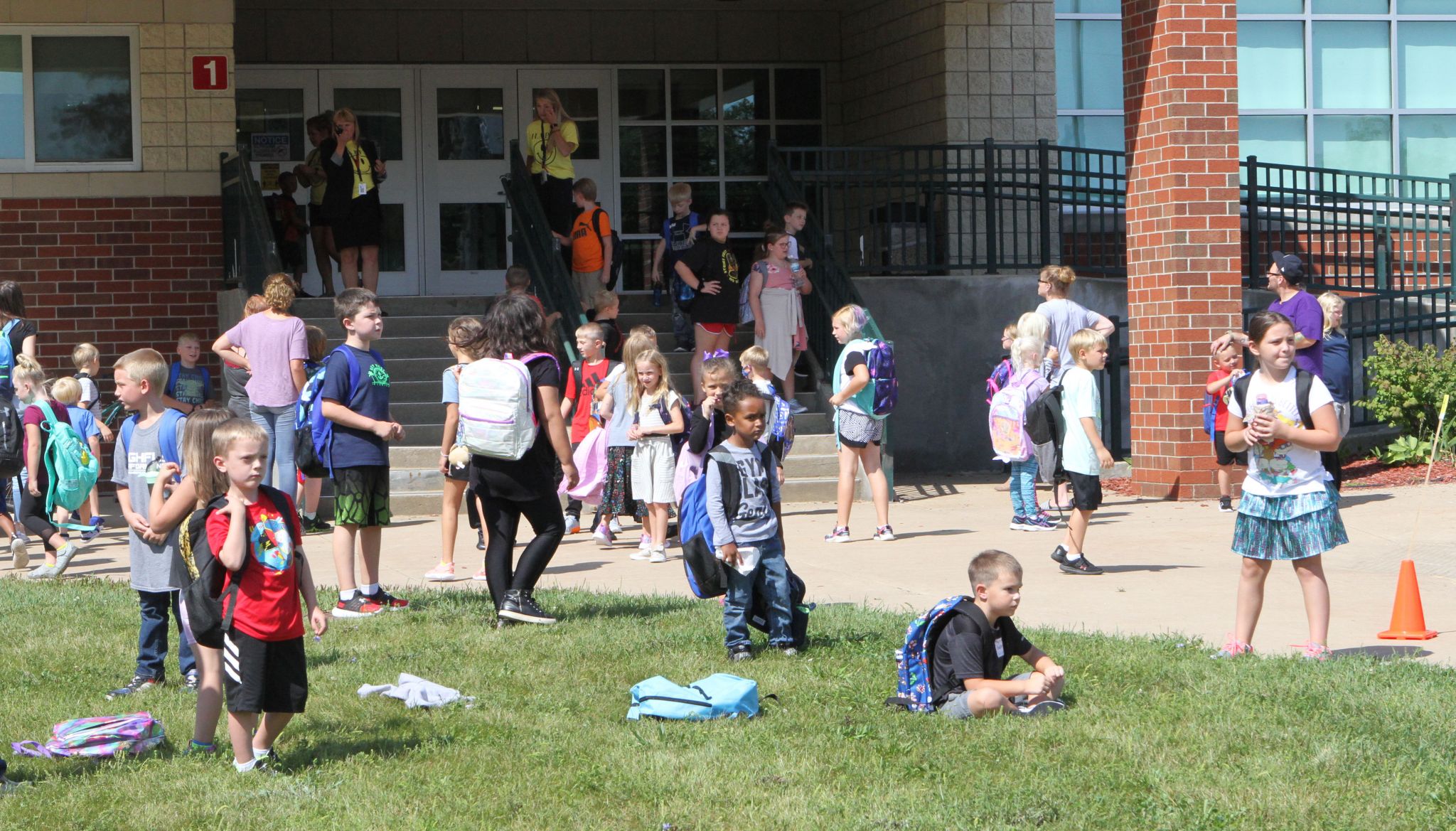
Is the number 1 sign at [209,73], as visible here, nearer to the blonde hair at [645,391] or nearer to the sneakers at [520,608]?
the blonde hair at [645,391]

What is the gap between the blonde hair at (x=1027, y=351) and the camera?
1084 cm

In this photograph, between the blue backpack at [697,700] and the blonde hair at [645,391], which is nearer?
the blue backpack at [697,700]

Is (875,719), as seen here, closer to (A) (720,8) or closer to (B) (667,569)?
(B) (667,569)

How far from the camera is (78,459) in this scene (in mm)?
10055

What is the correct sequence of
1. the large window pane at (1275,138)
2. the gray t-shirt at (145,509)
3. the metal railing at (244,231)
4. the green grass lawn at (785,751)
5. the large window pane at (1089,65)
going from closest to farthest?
the green grass lawn at (785,751), the gray t-shirt at (145,509), the metal railing at (244,231), the large window pane at (1089,65), the large window pane at (1275,138)

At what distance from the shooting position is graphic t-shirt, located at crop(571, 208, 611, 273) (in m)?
14.3

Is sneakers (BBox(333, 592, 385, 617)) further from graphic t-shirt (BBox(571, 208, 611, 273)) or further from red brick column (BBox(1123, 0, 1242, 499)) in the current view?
red brick column (BBox(1123, 0, 1242, 499))

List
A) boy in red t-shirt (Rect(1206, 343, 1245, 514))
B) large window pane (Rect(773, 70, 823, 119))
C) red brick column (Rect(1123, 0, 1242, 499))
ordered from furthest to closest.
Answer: large window pane (Rect(773, 70, 823, 119)) → red brick column (Rect(1123, 0, 1242, 499)) → boy in red t-shirt (Rect(1206, 343, 1245, 514))

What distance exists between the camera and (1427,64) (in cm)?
1869

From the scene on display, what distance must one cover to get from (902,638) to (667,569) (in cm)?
285

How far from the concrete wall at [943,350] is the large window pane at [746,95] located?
3.83 meters

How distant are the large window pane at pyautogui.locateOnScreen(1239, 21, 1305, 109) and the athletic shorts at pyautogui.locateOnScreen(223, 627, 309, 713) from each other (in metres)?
15.7

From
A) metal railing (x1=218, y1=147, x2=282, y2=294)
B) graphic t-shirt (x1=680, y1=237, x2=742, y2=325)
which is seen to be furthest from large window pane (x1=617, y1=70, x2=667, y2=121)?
graphic t-shirt (x1=680, y1=237, x2=742, y2=325)

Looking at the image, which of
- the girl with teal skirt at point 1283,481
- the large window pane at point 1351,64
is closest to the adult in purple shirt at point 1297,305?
the girl with teal skirt at point 1283,481
